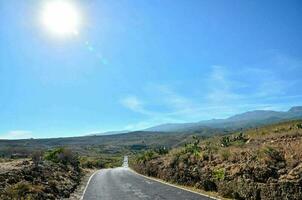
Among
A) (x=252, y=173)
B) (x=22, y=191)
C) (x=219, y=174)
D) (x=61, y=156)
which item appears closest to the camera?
(x=252, y=173)

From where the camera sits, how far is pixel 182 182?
96.5ft

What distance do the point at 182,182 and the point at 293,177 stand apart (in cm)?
1432

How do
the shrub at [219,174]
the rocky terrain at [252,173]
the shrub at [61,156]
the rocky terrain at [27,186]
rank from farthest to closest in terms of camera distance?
the shrub at [61,156] < the shrub at [219,174] < the rocky terrain at [27,186] < the rocky terrain at [252,173]

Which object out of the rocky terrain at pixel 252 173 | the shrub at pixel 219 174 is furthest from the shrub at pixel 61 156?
the shrub at pixel 219 174

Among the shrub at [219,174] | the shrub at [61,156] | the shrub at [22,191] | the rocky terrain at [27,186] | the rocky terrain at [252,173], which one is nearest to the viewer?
the rocky terrain at [252,173]

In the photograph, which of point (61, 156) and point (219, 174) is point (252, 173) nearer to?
point (219, 174)

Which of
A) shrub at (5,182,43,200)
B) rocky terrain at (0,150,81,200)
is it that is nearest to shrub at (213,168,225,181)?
rocky terrain at (0,150,81,200)

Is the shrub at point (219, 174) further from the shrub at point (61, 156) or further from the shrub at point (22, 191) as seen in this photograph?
the shrub at point (61, 156)

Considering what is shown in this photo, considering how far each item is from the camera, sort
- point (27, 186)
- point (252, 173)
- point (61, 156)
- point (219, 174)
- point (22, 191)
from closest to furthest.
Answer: point (252, 173) → point (22, 191) → point (27, 186) → point (219, 174) → point (61, 156)

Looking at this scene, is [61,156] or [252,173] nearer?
[252,173]

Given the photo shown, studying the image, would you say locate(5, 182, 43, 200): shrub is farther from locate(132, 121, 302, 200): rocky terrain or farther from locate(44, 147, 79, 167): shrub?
locate(44, 147, 79, 167): shrub

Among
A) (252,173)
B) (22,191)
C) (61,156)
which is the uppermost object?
(61,156)

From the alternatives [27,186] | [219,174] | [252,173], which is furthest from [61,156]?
[252,173]

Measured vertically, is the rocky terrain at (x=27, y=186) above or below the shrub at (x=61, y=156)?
below
